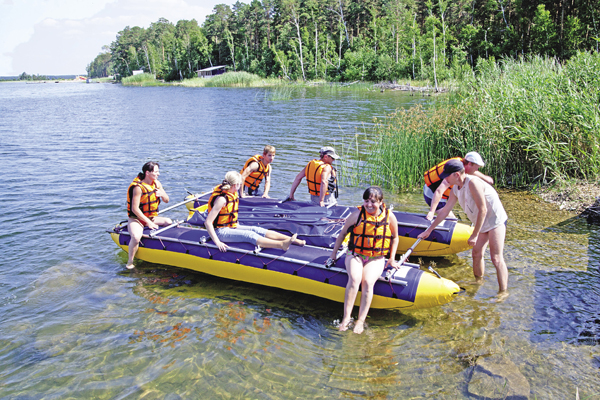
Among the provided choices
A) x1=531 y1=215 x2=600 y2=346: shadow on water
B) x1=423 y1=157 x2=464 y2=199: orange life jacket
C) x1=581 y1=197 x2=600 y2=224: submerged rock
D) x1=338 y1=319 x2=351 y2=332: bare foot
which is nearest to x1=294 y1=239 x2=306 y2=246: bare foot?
x1=338 y1=319 x2=351 y2=332: bare foot

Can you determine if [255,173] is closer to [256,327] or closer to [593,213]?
[256,327]

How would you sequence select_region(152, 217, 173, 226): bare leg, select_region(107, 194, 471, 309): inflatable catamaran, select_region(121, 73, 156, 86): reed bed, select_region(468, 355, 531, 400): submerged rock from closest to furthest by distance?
select_region(468, 355, 531, 400): submerged rock < select_region(107, 194, 471, 309): inflatable catamaran < select_region(152, 217, 173, 226): bare leg < select_region(121, 73, 156, 86): reed bed

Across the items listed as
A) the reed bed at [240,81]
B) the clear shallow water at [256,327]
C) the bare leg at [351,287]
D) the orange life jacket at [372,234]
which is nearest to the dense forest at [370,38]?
the reed bed at [240,81]

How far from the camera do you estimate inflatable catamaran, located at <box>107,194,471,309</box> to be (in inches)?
203

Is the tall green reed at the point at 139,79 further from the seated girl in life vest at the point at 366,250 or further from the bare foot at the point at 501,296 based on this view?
the bare foot at the point at 501,296

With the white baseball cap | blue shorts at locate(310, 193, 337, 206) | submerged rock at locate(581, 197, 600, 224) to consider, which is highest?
the white baseball cap

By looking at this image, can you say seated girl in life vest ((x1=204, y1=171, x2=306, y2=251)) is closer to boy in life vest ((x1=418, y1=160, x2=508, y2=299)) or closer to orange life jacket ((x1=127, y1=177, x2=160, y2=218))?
orange life jacket ((x1=127, y1=177, x2=160, y2=218))

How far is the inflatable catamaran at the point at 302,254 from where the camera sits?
515 centimetres

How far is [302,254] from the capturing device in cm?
586

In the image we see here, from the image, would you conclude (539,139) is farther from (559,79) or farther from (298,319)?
(298,319)

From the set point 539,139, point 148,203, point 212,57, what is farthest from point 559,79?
point 212,57

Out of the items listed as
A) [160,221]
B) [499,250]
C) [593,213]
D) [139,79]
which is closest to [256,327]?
[160,221]

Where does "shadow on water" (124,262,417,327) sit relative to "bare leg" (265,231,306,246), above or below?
below

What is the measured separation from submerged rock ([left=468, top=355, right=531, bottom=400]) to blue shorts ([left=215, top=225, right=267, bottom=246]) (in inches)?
135
